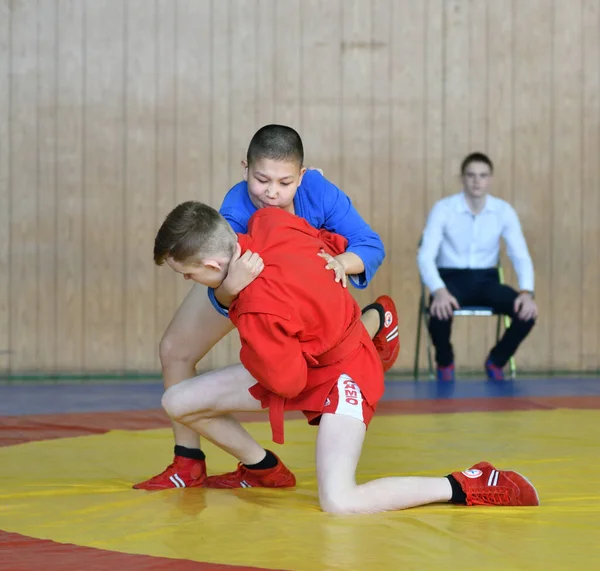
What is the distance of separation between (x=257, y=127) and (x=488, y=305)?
1849 mm

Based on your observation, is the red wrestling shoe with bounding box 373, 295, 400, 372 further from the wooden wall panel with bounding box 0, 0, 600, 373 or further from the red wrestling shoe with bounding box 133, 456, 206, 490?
the wooden wall panel with bounding box 0, 0, 600, 373

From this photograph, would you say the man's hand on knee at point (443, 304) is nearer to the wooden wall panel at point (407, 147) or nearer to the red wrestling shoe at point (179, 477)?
the wooden wall panel at point (407, 147)

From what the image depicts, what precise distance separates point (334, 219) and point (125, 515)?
97cm

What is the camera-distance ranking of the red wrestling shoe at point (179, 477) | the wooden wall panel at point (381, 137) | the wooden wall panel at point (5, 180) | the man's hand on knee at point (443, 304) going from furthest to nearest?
the wooden wall panel at point (381, 137), the wooden wall panel at point (5, 180), the man's hand on knee at point (443, 304), the red wrestling shoe at point (179, 477)

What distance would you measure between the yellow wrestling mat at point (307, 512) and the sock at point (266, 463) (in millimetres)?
69

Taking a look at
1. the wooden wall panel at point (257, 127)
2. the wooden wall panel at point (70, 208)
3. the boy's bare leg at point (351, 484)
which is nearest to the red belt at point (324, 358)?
the boy's bare leg at point (351, 484)

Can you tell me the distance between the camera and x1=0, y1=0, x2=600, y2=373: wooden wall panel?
22.1 ft

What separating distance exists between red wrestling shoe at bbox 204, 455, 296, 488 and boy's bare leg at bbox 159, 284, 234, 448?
0.38 feet

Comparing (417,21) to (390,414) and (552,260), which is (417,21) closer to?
(552,260)

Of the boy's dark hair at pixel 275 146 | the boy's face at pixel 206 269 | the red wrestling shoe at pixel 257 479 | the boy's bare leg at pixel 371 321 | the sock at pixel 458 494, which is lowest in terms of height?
the red wrestling shoe at pixel 257 479

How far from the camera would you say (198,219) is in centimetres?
257

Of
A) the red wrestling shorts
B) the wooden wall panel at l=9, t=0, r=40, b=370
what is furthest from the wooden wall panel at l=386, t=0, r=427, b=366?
the red wrestling shorts

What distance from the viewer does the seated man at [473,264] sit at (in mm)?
5906

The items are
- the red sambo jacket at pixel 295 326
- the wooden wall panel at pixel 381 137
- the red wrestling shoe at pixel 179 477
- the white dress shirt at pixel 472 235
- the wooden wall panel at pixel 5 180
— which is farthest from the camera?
the wooden wall panel at pixel 381 137
